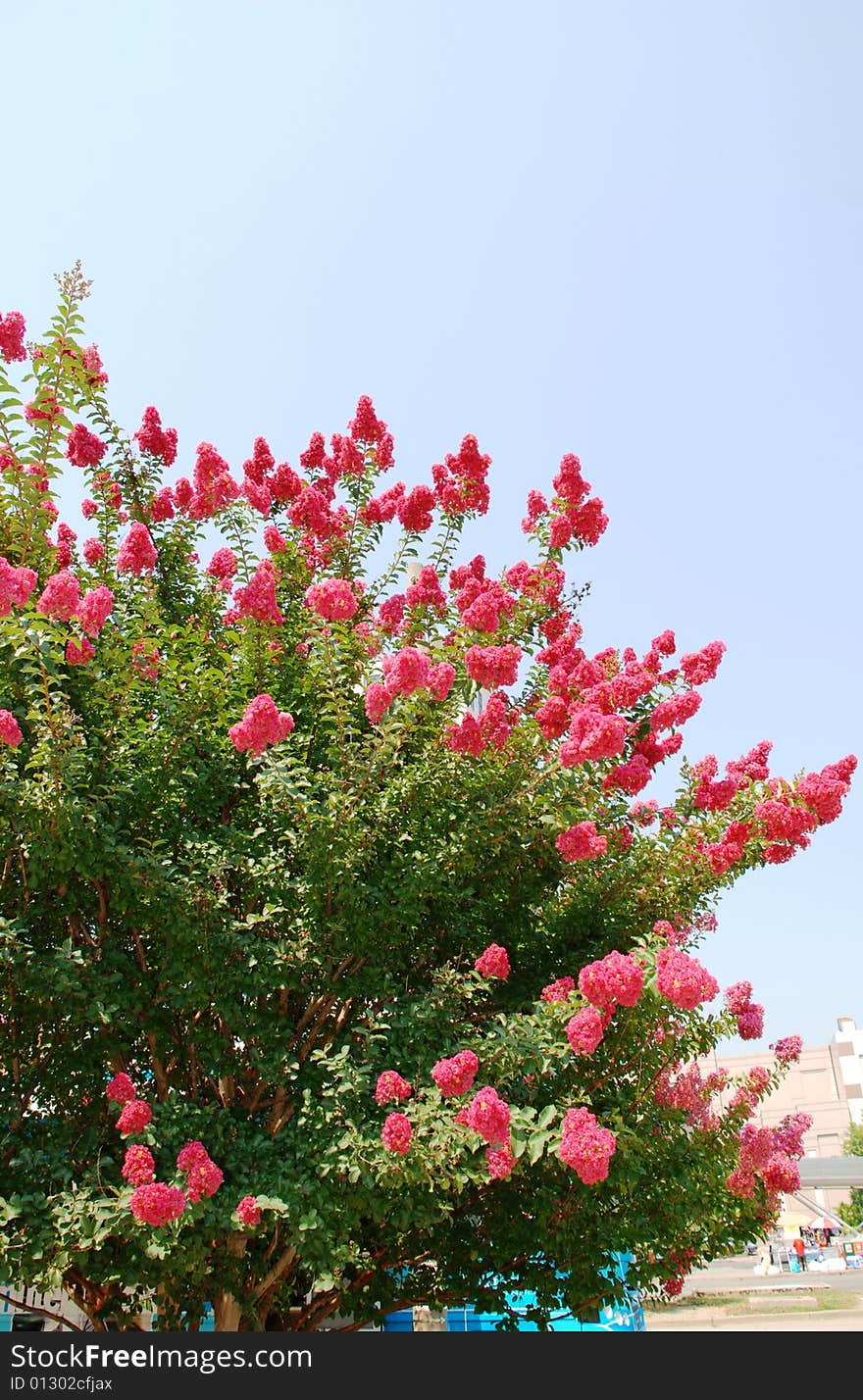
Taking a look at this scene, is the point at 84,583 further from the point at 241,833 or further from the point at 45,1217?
the point at 45,1217

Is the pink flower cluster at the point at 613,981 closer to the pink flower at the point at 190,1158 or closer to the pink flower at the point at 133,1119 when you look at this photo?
the pink flower at the point at 190,1158

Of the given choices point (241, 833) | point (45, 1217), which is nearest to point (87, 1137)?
point (45, 1217)

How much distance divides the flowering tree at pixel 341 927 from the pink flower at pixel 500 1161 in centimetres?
1

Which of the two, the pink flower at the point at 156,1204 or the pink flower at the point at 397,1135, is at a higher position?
the pink flower at the point at 397,1135

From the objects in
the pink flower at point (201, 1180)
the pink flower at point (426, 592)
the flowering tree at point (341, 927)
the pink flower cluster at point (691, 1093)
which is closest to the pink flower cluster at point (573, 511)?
the flowering tree at point (341, 927)

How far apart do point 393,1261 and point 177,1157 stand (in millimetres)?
1977

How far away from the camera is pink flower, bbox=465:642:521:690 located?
4547 mm

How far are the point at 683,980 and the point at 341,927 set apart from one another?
1596 millimetres

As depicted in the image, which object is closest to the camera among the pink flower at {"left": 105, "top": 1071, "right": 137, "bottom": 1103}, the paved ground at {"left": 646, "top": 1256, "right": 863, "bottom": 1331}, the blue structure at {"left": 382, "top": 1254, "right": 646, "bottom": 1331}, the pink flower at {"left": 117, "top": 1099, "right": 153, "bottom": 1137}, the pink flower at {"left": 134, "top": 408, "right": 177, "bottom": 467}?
the pink flower at {"left": 117, "top": 1099, "right": 153, "bottom": 1137}

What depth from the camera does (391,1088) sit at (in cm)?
408

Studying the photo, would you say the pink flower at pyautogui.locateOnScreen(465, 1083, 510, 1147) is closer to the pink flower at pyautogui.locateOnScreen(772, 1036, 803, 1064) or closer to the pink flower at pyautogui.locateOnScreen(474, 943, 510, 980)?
the pink flower at pyautogui.locateOnScreen(474, 943, 510, 980)

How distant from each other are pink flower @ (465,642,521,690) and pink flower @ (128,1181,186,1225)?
246 cm

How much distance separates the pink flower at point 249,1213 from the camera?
13.1 ft

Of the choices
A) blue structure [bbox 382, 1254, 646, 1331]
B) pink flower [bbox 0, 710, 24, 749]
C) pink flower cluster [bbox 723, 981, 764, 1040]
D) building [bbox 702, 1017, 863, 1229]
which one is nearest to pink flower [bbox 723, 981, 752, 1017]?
pink flower cluster [bbox 723, 981, 764, 1040]
